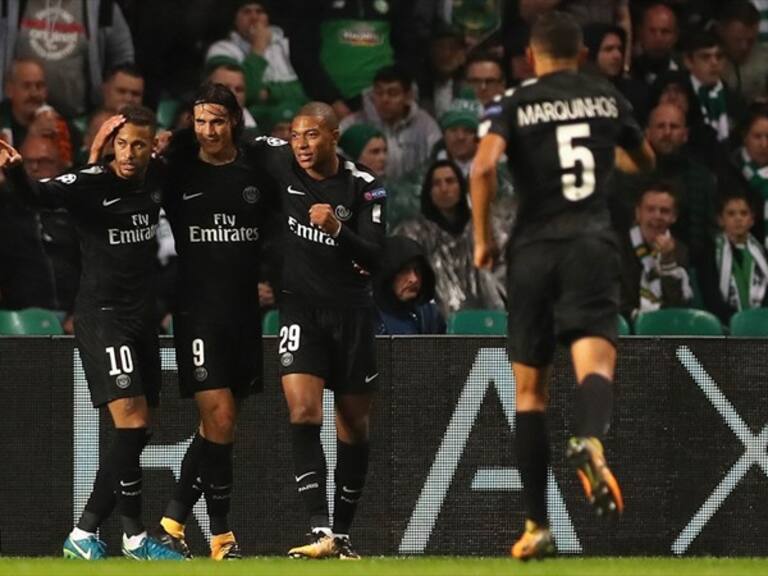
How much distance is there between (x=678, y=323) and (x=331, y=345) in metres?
3.61

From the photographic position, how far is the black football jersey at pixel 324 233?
10.5 meters

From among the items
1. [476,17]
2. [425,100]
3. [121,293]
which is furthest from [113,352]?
[476,17]

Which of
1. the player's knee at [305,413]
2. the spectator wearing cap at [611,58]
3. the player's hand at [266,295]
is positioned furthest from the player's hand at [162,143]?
the spectator wearing cap at [611,58]

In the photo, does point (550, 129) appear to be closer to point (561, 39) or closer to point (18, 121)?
point (561, 39)

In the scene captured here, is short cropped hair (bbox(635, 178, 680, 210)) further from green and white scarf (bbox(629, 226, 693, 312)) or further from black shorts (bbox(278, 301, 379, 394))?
black shorts (bbox(278, 301, 379, 394))

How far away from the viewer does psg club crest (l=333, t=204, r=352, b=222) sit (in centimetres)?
1049

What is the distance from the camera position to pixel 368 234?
10375 mm

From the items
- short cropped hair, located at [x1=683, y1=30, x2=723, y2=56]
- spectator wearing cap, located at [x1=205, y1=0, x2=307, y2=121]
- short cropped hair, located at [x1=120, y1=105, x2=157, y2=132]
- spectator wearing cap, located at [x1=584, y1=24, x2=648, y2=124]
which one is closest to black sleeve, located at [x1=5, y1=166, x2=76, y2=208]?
short cropped hair, located at [x1=120, y1=105, x2=157, y2=132]

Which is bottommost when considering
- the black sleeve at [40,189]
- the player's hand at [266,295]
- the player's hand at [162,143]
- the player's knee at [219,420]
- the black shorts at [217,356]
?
the player's knee at [219,420]

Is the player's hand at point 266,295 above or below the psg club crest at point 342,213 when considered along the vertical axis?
below

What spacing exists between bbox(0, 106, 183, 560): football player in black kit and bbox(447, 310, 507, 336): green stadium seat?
2971 millimetres

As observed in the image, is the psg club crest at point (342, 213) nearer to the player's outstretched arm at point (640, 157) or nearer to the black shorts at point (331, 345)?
the black shorts at point (331, 345)

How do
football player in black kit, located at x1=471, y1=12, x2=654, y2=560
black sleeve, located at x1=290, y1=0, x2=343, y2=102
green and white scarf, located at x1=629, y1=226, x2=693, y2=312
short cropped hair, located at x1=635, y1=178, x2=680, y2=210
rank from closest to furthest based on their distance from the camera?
football player in black kit, located at x1=471, y1=12, x2=654, y2=560 → green and white scarf, located at x1=629, y1=226, x2=693, y2=312 → short cropped hair, located at x1=635, y1=178, x2=680, y2=210 → black sleeve, located at x1=290, y1=0, x2=343, y2=102

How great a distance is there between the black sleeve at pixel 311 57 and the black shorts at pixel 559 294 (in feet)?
22.6
